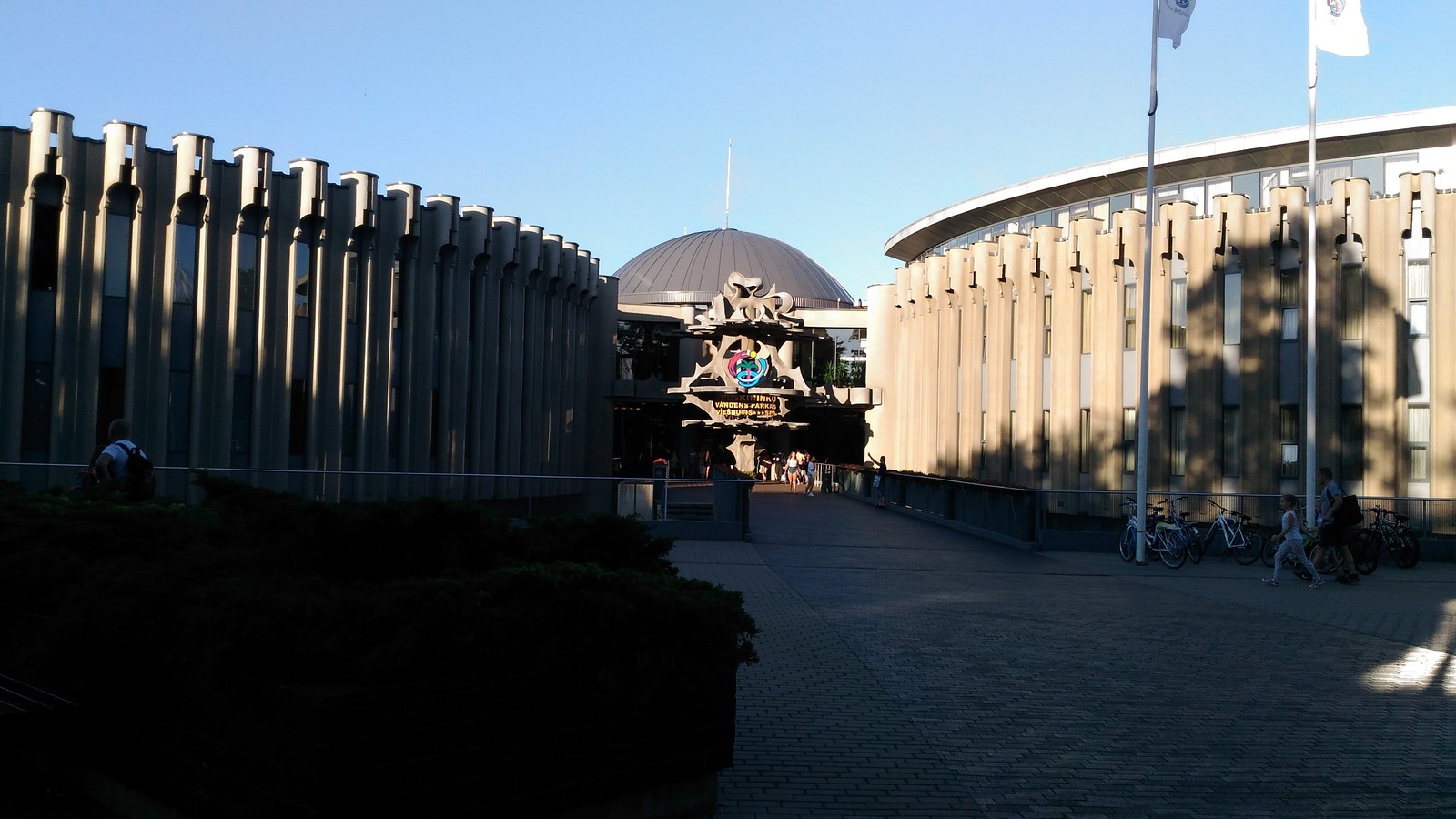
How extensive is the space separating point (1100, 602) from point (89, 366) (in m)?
22.4

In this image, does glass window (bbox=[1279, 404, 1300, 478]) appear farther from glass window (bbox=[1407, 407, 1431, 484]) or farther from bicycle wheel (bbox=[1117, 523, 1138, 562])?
bicycle wheel (bbox=[1117, 523, 1138, 562])

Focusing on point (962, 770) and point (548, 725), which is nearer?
point (548, 725)

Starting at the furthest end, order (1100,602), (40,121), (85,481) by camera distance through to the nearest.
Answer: (40,121)
(1100,602)
(85,481)

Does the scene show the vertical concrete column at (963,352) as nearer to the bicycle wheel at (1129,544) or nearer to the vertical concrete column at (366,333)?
the vertical concrete column at (366,333)

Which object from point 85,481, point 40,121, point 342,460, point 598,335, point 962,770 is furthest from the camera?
point 598,335

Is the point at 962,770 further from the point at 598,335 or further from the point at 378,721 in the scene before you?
the point at 598,335

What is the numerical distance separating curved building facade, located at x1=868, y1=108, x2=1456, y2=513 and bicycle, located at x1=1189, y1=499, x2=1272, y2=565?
4.77 meters

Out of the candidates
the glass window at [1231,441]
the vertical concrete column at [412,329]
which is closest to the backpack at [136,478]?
the vertical concrete column at [412,329]

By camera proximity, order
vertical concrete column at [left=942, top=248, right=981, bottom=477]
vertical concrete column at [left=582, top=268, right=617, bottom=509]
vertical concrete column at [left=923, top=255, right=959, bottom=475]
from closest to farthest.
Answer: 1. vertical concrete column at [left=942, top=248, right=981, bottom=477]
2. vertical concrete column at [left=923, top=255, right=959, bottom=475]
3. vertical concrete column at [left=582, top=268, right=617, bottom=509]

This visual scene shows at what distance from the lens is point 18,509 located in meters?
8.10

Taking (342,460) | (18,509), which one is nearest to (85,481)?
(18,509)

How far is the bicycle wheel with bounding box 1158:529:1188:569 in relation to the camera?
65.4ft

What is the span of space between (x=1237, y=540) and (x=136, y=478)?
1807cm

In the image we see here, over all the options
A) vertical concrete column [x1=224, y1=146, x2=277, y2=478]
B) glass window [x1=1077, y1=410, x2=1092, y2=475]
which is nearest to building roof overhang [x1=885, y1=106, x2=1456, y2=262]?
glass window [x1=1077, y1=410, x2=1092, y2=475]
